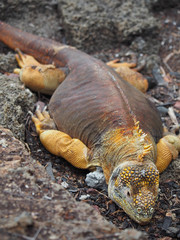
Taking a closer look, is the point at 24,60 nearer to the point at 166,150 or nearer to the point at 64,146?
the point at 64,146

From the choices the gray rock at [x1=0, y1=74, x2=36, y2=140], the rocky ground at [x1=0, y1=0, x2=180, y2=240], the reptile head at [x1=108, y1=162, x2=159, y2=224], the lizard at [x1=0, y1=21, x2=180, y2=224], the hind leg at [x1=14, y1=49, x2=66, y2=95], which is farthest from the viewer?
the hind leg at [x1=14, y1=49, x2=66, y2=95]

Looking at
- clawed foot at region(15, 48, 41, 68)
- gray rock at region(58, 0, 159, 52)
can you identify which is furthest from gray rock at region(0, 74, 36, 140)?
gray rock at region(58, 0, 159, 52)

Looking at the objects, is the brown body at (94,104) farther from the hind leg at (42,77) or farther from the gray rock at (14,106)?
the gray rock at (14,106)

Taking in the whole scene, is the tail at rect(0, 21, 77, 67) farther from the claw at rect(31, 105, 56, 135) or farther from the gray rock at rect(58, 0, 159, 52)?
the claw at rect(31, 105, 56, 135)

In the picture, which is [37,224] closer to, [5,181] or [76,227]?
[76,227]

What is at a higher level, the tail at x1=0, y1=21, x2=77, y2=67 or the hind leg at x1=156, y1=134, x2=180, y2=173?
the tail at x1=0, y1=21, x2=77, y2=67

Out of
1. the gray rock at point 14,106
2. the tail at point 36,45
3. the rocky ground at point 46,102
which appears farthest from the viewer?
the tail at point 36,45

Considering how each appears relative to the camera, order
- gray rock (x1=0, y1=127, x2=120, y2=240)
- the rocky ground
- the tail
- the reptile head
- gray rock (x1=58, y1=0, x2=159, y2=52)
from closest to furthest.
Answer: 1. gray rock (x1=0, y1=127, x2=120, y2=240)
2. the rocky ground
3. the reptile head
4. the tail
5. gray rock (x1=58, y1=0, x2=159, y2=52)

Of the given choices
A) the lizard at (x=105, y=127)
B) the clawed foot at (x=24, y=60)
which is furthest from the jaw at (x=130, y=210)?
the clawed foot at (x=24, y=60)
